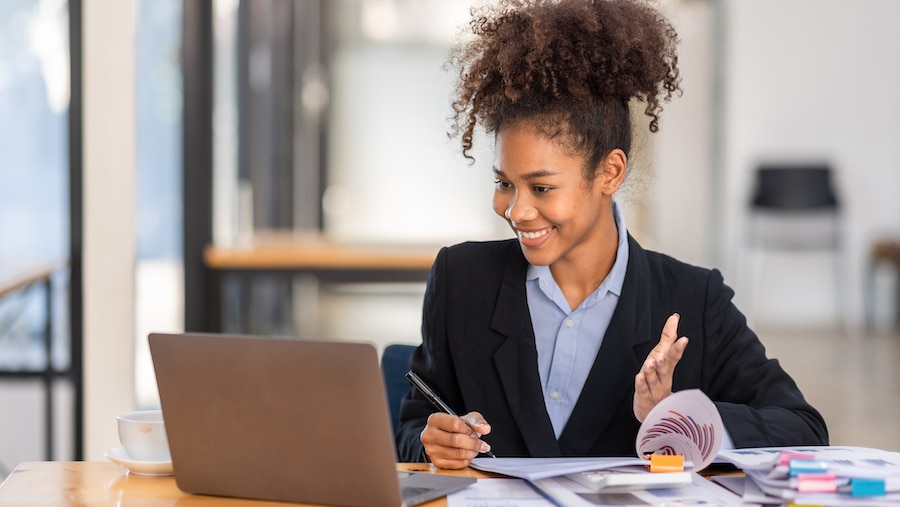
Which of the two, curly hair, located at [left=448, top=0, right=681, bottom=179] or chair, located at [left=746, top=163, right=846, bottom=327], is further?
chair, located at [left=746, top=163, right=846, bottom=327]

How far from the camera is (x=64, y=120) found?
2.84m

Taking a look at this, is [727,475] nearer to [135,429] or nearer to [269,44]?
[135,429]

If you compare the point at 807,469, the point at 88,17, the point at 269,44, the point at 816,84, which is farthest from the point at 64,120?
the point at 816,84

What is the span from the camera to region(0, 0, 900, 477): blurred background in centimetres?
266

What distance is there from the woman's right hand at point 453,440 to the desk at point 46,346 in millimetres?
1489

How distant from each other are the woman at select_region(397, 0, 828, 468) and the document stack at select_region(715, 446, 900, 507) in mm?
245

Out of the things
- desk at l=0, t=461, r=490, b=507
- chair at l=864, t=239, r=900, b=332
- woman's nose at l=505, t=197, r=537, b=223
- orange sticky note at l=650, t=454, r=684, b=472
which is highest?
woman's nose at l=505, t=197, r=537, b=223

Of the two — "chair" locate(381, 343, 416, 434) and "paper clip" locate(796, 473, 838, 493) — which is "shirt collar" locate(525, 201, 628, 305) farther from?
"paper clip" locate(796, 473, 838, 493)

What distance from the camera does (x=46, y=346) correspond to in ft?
9.37

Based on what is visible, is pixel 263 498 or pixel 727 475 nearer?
pixel 263 498

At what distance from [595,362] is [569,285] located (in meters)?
0.16

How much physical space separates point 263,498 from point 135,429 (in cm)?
22

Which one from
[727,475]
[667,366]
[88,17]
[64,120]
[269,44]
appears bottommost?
[727,475]

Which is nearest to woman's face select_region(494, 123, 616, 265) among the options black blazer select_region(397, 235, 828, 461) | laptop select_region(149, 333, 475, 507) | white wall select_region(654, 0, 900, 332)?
black blazer select_region(397, 235, 828, 461)
